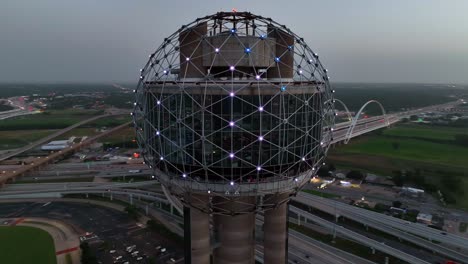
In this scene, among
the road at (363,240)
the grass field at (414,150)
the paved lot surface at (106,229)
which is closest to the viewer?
the road at (363,240)

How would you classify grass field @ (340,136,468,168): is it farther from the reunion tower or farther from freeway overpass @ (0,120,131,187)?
freeway overpass @ (0,120,131,187)

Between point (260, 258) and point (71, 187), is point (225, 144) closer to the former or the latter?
point (260, 258)

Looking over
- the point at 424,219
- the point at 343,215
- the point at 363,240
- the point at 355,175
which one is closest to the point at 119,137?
the point at 355,175

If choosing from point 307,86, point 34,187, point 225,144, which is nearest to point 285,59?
point 307,86

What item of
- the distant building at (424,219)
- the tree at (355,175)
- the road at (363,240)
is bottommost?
the road at (363,240)

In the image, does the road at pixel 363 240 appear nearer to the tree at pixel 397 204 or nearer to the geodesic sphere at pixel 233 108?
the tree at pixel 397 204

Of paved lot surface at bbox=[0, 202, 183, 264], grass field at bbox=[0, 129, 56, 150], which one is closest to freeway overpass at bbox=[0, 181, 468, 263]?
paved lot surface at bbox=[0, 202, 183, 264]

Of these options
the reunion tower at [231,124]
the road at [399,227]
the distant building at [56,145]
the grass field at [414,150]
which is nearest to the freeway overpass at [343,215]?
the road at [399,227]

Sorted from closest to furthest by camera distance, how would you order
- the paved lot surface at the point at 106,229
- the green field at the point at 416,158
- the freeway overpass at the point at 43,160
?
the paved lot surface at the point at 106,229
the green field at the point at 416,158
the freeway overpass at the point at 43,160
